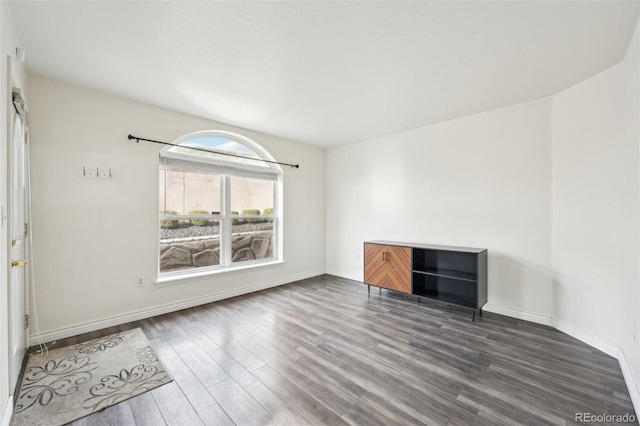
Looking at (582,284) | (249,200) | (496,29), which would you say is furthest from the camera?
(249,200)

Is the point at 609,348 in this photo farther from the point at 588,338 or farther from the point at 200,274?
the point at 200,274

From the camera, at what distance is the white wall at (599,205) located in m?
2.04

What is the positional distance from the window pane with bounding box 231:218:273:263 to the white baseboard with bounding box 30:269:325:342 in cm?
47

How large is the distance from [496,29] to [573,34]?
590 millimetres

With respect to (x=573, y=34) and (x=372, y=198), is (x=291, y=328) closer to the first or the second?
(x=372, y=198)

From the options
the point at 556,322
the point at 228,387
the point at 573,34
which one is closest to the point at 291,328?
the point at 228,387

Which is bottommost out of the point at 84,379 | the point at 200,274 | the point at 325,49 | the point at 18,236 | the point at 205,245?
the point at 84,379

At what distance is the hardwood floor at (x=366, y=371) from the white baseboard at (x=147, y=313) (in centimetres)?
12

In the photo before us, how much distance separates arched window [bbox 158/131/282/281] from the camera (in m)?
3.59

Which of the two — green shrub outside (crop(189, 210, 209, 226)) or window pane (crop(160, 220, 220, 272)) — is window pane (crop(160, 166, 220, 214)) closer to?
Result: green shrub outside (crop(189, 210, 209, 226))

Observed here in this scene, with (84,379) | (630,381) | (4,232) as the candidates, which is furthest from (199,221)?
(630,381)

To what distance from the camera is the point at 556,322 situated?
2.93 meters

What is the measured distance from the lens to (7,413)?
1.58 metres

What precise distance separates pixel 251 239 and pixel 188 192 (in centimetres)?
124
